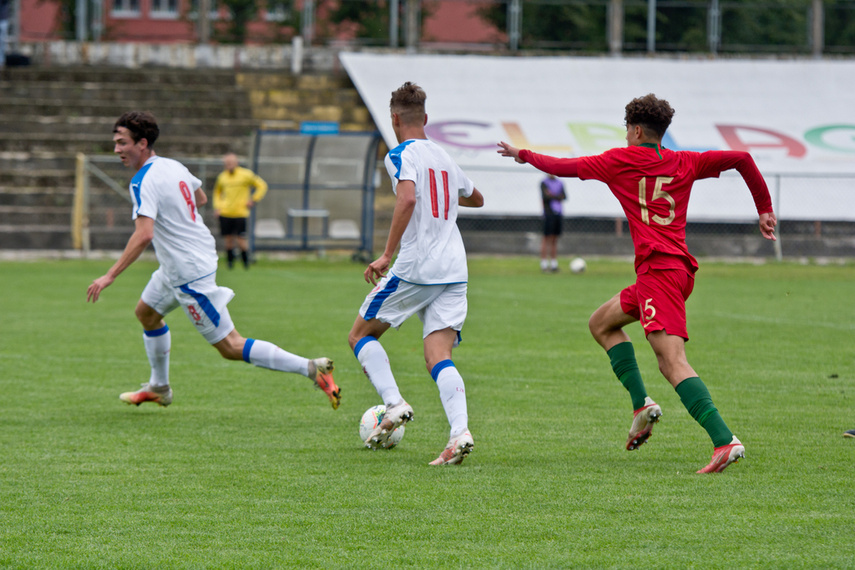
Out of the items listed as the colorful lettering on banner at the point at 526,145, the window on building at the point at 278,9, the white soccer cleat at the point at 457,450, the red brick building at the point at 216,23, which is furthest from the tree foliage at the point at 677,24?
the white soccer cleat at the point at 457,450

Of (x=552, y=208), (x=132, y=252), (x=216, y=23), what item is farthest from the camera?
(x=216, y=23)

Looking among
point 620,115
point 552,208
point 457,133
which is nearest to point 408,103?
point 552,208

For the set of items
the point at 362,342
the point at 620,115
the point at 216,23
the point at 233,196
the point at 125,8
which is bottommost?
the point at 362,342

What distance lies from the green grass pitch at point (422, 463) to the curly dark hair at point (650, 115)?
65.4 inches

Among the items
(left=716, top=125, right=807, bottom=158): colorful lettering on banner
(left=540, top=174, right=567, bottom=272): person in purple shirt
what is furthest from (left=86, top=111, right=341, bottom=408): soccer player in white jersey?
(left=716, top=125, right=807, bottom=158): colorful lettering on banner

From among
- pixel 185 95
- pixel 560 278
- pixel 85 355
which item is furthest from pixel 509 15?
pixel 85 355

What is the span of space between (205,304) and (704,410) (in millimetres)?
3112

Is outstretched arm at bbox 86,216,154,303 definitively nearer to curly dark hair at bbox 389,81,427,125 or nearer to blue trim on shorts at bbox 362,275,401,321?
blue trim on shorts at bbox 362,275,401,321

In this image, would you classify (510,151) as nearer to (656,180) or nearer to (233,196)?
(656,180)

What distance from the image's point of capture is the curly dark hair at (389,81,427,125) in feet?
17.7

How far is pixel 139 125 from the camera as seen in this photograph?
6.59m

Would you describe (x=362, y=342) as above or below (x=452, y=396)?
above

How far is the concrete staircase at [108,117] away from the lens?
24891mm

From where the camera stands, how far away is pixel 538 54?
30094mm
